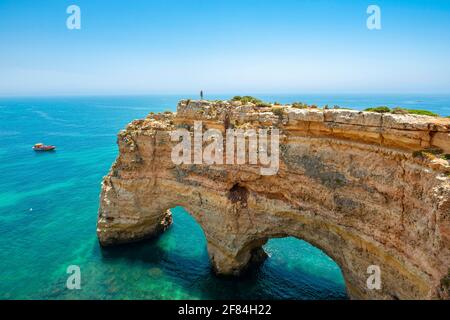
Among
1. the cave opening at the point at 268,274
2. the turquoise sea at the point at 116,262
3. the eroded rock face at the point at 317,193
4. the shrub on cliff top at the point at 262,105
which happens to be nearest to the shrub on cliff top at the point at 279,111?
the eroded rock face at the point at 317,193

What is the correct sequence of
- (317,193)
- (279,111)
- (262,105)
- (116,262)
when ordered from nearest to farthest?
(317,193)
(279,111)
(262,105)
(116,262)

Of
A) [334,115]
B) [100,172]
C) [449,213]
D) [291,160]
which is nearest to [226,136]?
[291,160]

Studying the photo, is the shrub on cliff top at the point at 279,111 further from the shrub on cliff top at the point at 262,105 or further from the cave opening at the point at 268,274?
the cave opening at the point at 268,274

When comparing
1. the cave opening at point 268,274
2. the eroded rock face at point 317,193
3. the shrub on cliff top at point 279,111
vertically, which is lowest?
the cave opening at point 268,274

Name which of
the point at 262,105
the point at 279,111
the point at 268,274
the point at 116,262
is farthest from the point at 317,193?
the point at 116,262

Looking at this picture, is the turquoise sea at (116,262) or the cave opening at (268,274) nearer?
the cave opening at (268,274)

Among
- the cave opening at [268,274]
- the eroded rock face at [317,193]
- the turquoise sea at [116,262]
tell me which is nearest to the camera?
the eroded rock face at [317,193]

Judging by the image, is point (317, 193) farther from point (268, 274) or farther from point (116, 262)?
point (116, 262)

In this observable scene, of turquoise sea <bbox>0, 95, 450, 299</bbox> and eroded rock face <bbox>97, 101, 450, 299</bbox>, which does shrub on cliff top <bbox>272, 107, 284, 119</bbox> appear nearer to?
eroded rock face <bbox>97, 101, 450, 299</bbox>
